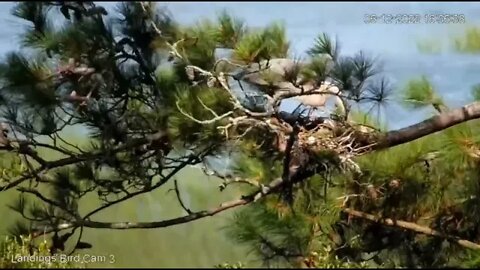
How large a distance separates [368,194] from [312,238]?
0.62ft

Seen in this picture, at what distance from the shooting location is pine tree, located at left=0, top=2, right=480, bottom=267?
5.38 ft

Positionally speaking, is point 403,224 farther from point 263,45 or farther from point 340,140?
point 263,45

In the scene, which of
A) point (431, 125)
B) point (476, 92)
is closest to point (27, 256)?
point (431, 125)

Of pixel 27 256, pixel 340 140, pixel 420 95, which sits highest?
pixel 420 95

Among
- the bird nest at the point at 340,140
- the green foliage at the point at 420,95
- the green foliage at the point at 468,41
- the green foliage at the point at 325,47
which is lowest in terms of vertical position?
the bird nest at the point at 340,140

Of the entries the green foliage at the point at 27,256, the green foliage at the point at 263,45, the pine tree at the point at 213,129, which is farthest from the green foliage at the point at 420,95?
the green foliage at the point at 27,256

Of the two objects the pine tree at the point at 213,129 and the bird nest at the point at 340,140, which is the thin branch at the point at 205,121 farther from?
the bird nest at the point at 340,140

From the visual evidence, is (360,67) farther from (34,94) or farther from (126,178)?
(34,94)

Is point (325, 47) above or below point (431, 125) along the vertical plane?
above

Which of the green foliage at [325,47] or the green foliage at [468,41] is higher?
the green foliage at [468,41]

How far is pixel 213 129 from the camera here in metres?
1.74

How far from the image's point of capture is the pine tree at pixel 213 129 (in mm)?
1640

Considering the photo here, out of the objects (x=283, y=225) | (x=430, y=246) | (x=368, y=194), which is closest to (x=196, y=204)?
(x=283, y=225)

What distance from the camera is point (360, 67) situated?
1.73 metres
